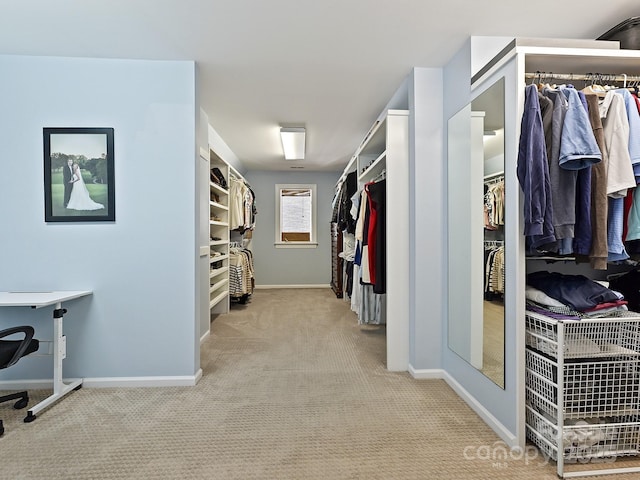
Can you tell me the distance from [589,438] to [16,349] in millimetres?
3159

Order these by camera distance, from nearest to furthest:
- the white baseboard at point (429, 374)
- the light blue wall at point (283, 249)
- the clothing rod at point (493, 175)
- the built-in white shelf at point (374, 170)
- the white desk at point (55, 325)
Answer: the clothing rod at point (493, 175) < the white desk at point (55, 325) < the white baseboard at point (429, 374) < the built-in white shelf at point (374, 170) < the light blue wall at point (283, 249)

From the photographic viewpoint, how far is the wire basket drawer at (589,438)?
1.69 metres

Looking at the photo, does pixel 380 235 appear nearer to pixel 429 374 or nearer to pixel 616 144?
pixel 429 374

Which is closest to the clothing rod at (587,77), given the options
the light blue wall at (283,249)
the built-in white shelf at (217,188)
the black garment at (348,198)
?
the black garment at (348,198)

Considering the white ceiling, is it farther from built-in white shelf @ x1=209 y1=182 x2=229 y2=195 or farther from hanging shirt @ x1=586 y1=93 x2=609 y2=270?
built-in white shelf @ x1=209 y1=182 x2=229 y2=195

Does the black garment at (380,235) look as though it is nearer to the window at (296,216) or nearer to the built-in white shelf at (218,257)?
the built-in white shelf at (218,257)

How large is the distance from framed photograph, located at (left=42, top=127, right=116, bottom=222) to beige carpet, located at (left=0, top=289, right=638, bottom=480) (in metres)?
1.32

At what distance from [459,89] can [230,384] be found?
2.76m

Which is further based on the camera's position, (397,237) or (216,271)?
(216,271)

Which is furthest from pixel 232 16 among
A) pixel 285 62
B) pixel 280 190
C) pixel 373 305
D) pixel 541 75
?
pixel 280 190

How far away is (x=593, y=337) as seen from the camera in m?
1.75

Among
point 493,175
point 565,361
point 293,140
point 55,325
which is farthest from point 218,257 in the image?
point 565,361

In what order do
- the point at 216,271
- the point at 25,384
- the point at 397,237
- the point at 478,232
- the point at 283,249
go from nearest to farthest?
the point at 478,232 → the point at 25,384 → the point at 397,237 → the point at 216,271 → the point at 283,249

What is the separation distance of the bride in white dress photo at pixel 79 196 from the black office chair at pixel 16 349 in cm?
92
